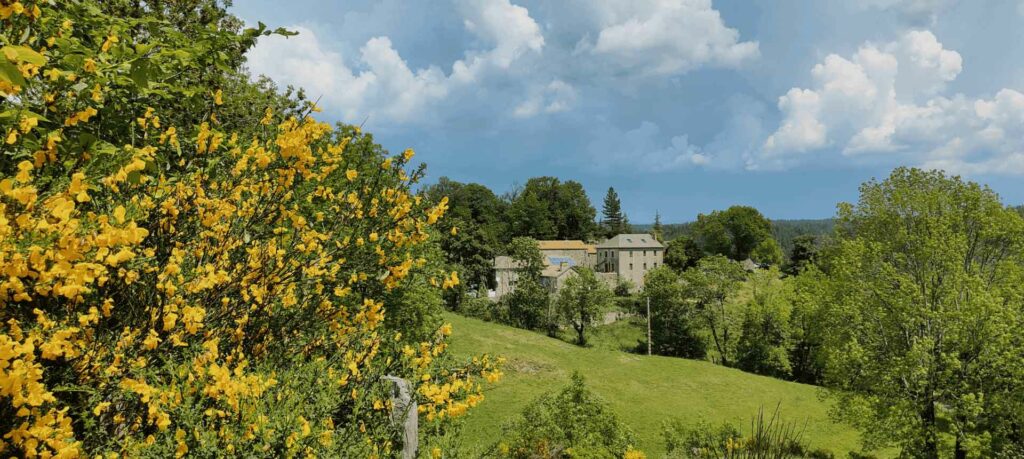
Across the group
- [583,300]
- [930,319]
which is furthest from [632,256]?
[930,319]

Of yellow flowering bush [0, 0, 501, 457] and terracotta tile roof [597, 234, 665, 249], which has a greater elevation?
terracotta tile roof [597, 234, 665, 249]

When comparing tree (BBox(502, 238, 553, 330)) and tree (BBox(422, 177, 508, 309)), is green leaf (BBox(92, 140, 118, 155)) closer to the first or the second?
tree (BBox(422, 177, 508, 309))

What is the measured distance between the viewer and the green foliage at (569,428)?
433 inches

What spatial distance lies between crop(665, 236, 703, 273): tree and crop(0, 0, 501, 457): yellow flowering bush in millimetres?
78181

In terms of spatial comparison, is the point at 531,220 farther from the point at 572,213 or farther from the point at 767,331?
the point at 767,331

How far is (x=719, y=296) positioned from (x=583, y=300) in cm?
1187

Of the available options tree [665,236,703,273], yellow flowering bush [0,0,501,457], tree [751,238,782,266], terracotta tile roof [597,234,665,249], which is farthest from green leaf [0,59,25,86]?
tree [751,238,782,266]

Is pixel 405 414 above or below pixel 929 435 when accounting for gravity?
above

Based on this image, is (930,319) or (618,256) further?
Answer: (618,256)

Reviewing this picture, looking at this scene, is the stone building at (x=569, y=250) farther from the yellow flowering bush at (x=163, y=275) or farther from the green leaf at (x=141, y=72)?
the green leaf at (x=141, y=72)

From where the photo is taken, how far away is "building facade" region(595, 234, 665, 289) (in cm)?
7531

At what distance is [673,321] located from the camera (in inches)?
1758

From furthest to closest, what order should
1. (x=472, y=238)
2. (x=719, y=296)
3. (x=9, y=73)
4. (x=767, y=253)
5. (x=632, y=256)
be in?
(x=767, y=253) → (x=632, y=256) → (x=472, y=238) → (x=719, y=296) → (x=9, y=73)

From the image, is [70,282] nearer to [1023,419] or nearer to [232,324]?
[232,324]
